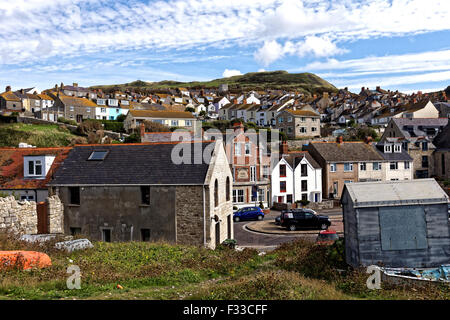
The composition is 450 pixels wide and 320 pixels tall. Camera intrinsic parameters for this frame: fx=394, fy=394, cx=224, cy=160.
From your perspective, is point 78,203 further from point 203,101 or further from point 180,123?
point 203,101

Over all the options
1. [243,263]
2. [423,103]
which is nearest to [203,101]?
[423,103]

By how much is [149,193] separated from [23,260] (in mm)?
12118

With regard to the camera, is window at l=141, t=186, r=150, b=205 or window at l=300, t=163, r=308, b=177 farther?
window at l=300, t=163, r=308, b=177

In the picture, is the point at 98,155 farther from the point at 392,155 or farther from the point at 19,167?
the point at 392,155

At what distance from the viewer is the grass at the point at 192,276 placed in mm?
11281

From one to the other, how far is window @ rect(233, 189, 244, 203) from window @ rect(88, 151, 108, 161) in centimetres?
1976

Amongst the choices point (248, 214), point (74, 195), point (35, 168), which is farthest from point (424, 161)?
point (35, 168)

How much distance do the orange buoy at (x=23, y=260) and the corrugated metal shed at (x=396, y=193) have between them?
11.7 meters

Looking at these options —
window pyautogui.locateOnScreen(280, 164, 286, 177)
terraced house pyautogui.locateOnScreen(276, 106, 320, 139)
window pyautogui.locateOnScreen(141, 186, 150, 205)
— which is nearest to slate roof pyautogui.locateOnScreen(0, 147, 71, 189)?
window pyautogui.locateOnScreen(141, 186, 150, 205)

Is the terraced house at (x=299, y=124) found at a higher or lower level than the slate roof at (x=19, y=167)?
higher

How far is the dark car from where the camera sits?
3434 centimetres

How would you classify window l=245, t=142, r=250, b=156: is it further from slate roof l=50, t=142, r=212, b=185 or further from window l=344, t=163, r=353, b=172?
slate roof l=50, t=142, r=212, b=185

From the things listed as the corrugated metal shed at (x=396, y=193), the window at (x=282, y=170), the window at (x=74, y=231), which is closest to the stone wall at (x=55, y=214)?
the window at (x=74, y=231)

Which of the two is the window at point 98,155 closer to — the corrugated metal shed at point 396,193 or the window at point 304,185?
the corrugated metal shed at point 396,193
